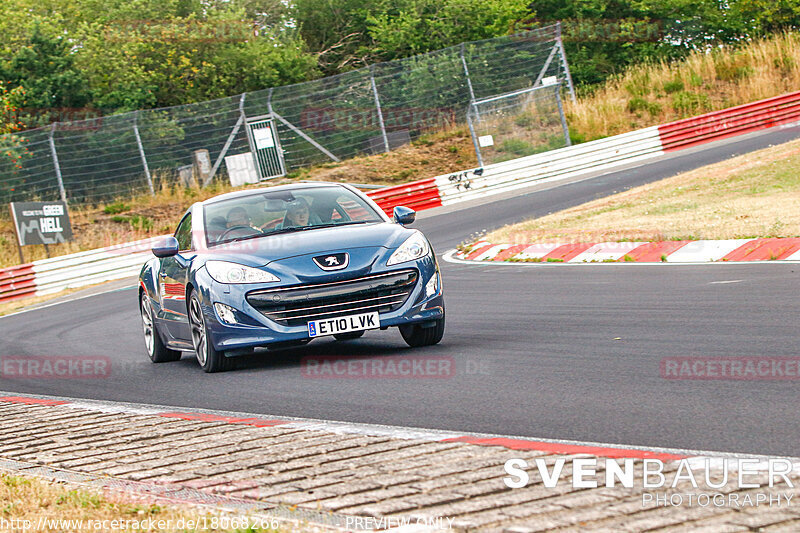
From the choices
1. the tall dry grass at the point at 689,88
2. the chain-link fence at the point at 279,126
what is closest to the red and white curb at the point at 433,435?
the chain-link fence at the point at 279,126

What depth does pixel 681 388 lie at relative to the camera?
6.11 meters

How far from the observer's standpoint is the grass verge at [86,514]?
3.87 meters

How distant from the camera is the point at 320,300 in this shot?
27.0 feet

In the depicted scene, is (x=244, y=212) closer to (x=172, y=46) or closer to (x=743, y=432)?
(x=743, y=432)

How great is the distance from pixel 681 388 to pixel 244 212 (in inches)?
182

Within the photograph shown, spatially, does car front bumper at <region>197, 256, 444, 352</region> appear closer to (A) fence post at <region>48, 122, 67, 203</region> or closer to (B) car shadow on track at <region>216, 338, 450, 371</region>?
(B) car shadow on track at <region>216, 338, 450, 371</region>

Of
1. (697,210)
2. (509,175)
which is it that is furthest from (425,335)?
(509,175)

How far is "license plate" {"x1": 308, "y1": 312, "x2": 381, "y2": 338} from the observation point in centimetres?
820

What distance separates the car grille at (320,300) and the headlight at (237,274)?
0.35ft

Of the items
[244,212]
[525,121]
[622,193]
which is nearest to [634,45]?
[525,121]

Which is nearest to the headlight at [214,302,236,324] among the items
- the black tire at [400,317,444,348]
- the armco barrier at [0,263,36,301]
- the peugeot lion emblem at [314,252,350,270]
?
the peugeot lion emblem at [314,252,350,270]

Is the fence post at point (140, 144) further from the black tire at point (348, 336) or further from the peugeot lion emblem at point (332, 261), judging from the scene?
the peugeot lion emblem at point (332, 261)

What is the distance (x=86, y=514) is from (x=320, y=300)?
4.18m

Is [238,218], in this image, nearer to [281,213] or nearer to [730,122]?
[281,213]
